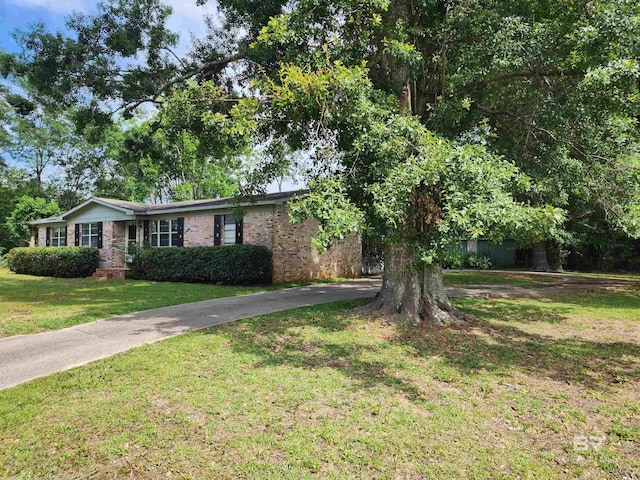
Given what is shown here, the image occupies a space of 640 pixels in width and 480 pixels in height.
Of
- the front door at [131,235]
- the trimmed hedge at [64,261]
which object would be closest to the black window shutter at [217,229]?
the front door at [131,235]

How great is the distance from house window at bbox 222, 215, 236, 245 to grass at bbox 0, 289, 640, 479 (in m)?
8.46

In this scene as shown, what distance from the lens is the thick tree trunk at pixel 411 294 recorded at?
24.2 feet

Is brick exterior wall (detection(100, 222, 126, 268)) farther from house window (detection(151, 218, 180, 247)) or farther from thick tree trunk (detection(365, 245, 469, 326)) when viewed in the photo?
thick tree trunk (detection(365, 245, 469, 326))

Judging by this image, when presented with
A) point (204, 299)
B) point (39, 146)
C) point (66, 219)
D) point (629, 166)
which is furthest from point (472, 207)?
point (39, 146)

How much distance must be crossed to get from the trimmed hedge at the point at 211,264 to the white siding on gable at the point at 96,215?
333 centimetres

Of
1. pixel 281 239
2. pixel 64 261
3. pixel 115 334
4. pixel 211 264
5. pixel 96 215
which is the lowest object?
pixel 115 334

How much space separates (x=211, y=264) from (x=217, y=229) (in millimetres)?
1823

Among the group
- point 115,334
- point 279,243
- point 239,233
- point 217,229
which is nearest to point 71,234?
point 217,229

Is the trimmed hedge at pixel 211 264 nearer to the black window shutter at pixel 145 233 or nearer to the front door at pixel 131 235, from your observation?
the black window shutter at pixel 145 233

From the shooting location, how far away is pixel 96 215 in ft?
63.5

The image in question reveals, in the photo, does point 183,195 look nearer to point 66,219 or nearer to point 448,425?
point 66,219

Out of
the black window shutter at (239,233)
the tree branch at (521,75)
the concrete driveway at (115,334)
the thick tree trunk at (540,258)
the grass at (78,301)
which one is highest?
the tree branch at (521,75)

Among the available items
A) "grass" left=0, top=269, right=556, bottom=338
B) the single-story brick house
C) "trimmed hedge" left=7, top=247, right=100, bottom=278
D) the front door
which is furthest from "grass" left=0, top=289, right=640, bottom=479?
"trimmed hedge" left=7, top=247, right=100, bottom=278

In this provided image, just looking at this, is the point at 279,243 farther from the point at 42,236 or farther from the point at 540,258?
the point at 42,236
